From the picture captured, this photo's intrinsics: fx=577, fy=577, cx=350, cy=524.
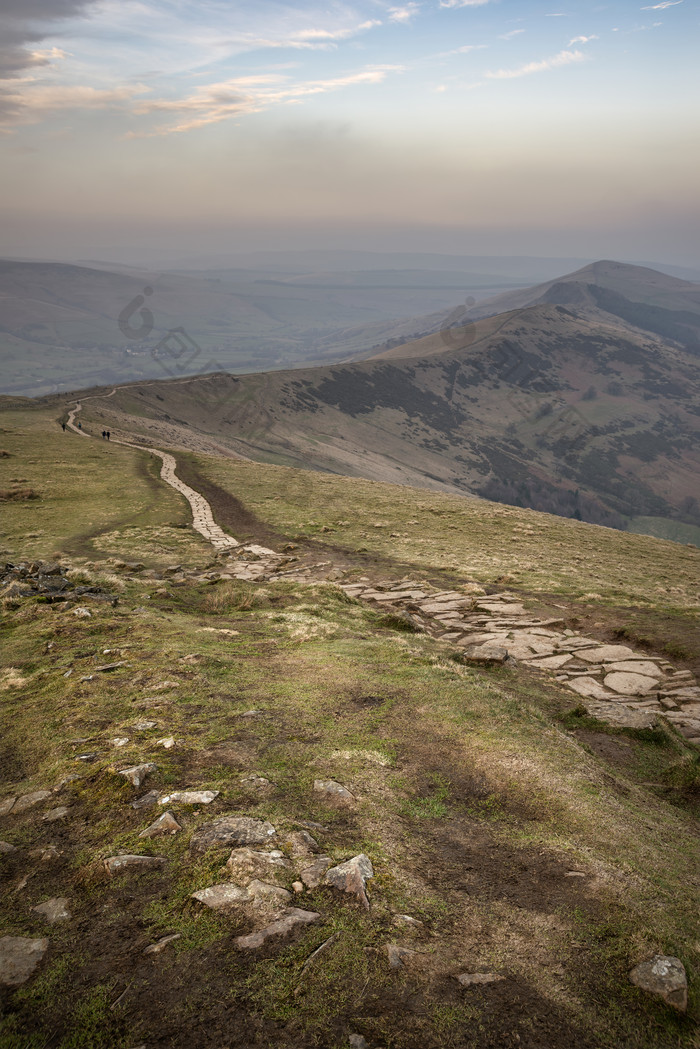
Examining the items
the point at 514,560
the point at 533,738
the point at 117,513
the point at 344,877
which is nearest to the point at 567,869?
the point at 344,877

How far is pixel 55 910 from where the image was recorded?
5301mm

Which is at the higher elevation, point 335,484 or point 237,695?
point 237,695

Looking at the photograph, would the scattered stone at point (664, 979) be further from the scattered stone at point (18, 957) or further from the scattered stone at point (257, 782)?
the scattered stone at point (18, 957)

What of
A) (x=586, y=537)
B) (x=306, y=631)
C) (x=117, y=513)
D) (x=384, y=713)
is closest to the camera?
(x=384, y=713)

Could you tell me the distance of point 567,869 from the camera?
6105mm

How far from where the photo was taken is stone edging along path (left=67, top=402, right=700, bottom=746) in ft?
40.2

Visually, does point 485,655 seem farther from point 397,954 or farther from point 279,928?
point 279,928

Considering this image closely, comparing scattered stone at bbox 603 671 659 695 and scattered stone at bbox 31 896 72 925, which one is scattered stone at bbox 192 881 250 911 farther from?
scattered stone at bbox 603 671 659 695

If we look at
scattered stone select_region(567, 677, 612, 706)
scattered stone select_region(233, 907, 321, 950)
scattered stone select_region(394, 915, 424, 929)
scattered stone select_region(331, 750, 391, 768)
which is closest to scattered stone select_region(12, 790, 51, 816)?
scattered stone select_region(233, 907, 321, 950)

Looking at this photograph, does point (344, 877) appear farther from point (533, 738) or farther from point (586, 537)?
point (586, 537)

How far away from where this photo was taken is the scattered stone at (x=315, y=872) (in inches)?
220

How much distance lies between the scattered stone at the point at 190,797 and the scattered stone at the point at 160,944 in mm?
1823

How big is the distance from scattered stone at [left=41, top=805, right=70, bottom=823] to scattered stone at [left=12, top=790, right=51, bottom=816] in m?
0.30

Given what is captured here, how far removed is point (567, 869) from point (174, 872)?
4.06 meters
